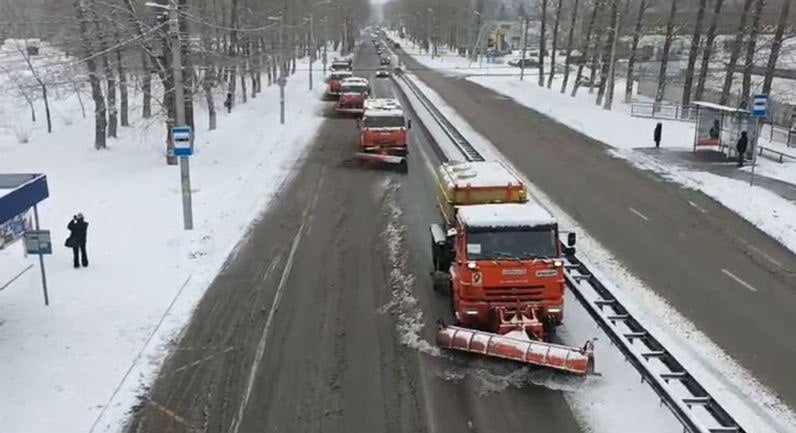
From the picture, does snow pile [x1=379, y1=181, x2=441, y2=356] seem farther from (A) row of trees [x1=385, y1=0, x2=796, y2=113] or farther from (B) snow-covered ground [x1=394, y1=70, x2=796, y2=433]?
(A) row of trees [x1=385, y1=0, x2=796, y2=113]

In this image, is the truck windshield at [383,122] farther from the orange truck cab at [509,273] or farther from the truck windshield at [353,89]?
the orange truck cab at [509,273]

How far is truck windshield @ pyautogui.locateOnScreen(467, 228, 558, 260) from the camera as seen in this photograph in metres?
13.2

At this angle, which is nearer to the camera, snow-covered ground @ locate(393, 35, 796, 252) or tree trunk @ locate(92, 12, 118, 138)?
snow-covered ground @ locate(393, 35, 796, 252)

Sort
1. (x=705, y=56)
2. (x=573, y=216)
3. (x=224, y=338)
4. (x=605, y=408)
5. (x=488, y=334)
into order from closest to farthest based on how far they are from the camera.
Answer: (x=605, y=408)
(x=488, y=334)
(x=224, y=338)
(x=573, y=216)
(x=705, y=56)

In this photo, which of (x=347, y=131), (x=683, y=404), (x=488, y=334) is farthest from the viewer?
(x=347, y=131)

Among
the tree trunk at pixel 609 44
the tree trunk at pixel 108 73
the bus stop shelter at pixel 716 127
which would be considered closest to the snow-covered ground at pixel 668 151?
the bus stop shelter at pixel 716 127

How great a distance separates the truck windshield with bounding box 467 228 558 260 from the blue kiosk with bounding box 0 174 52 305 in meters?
8.02

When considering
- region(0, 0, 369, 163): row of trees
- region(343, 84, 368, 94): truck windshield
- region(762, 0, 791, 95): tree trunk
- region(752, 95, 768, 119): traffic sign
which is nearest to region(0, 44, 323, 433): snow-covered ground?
region(0, 0, 369, 163): row of trees

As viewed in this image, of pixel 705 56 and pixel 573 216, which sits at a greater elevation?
pixel 705 56

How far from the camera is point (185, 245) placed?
19.7 meters

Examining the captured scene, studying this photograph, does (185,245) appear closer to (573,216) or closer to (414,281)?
(414,281)

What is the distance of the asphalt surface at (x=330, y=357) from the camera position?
432 inches

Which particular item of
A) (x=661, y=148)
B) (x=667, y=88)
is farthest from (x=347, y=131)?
(x=667, y=88)

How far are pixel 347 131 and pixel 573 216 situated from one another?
20808 millimetres
